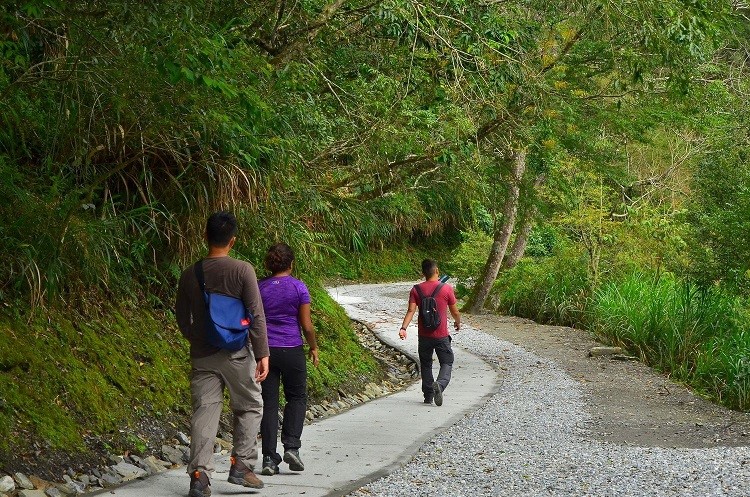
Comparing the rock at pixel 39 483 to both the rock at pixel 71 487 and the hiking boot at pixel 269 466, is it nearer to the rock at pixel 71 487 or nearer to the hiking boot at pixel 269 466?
the rock at pixel 71 487

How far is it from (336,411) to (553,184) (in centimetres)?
907

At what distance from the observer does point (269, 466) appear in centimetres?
684

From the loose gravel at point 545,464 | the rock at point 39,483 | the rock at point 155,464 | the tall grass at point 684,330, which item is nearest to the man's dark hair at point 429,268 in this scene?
the loose gravel at point 545,464

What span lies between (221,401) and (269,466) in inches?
36.4

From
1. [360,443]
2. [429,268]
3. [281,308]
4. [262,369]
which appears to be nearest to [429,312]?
[429,268]

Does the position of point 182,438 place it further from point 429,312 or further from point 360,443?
point 429,312

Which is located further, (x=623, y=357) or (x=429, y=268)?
(x=623, y=357)

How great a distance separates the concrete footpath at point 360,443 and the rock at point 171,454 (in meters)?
0.32

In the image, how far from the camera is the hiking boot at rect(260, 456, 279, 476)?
684 cm

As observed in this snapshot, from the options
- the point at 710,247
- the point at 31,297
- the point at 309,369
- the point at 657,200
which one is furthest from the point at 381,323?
the point at 31,297

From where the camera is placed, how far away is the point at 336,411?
10945mm

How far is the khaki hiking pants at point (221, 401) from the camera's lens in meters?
5.91

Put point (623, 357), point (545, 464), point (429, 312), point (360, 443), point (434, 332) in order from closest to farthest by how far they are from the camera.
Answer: point (545, 464) → point (360, 443) → point (429, 312) → point (434, 332) → point (623, 357)

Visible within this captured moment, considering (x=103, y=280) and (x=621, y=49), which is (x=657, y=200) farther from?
(x=103, y=280)
